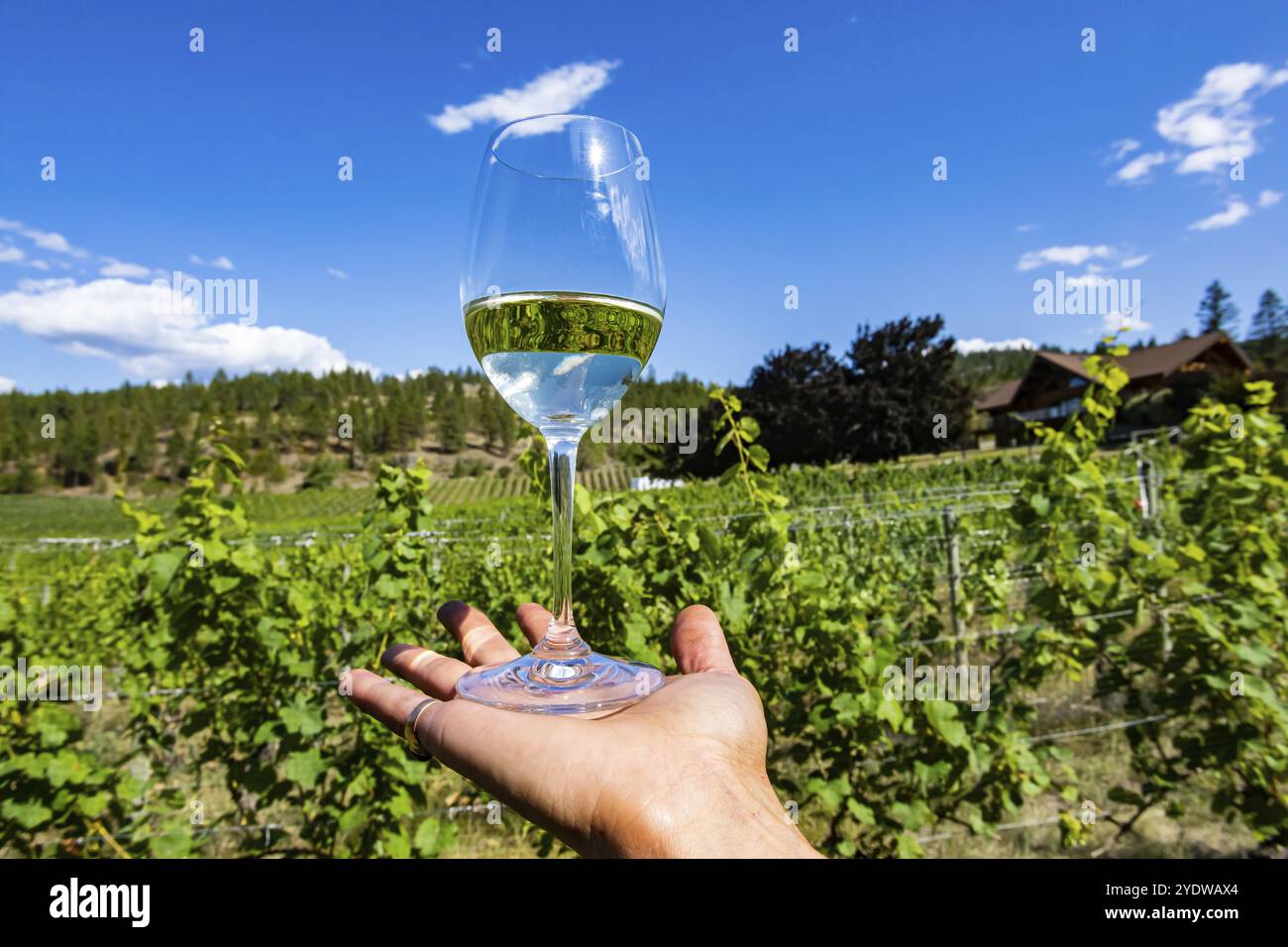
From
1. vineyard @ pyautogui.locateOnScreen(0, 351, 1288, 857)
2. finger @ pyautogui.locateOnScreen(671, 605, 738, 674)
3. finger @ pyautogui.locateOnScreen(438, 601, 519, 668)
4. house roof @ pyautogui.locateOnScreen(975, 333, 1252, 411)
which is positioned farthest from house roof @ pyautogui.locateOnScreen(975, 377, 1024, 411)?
finger @ pyautogui.locateOnScreen(438, 601, 519, 668)

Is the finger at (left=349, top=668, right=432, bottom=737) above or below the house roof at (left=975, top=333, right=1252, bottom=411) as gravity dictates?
below

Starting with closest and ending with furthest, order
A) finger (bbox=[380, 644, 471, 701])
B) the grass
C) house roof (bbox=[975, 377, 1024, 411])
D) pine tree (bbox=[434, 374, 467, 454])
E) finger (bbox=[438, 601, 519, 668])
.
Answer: finger (bbox=[380, 644, 471, 701]), finger (bbox=[438, 601, 519, 668]), the grass, house roof (bbox=[975, 377, 1024, 411]), pine tree (bbox=[434, 374, 467, 454])

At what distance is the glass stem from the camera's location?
130cm

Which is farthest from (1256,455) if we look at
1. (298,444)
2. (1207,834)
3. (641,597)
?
(298,444)

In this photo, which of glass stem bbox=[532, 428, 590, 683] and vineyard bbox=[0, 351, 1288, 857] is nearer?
glass stem bbox=[532, 428, 590, 683]

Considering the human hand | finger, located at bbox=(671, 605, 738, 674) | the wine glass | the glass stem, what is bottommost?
the human hand

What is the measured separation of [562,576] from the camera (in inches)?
52.9

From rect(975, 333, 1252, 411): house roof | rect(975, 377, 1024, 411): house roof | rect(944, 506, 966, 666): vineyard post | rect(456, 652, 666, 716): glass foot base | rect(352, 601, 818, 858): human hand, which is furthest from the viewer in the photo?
rect(975, 377, 1024, 411): house roof

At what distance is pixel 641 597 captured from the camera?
345cm

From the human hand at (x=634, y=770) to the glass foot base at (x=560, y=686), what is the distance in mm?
20

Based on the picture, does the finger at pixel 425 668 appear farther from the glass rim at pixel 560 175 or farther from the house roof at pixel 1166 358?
the house roof at pixel 1166 358

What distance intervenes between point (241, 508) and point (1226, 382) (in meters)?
52.6

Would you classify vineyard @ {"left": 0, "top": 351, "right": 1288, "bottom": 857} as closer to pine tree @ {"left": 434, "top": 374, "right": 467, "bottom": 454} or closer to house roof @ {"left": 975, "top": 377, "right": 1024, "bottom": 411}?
house roof @ {"left": 975, "top": 377, "right": 1024, "bottom": 411}

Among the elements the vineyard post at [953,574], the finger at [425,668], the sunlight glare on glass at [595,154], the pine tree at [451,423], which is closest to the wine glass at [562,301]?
the sunlight glare on glass at [595,154]
